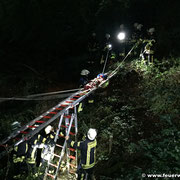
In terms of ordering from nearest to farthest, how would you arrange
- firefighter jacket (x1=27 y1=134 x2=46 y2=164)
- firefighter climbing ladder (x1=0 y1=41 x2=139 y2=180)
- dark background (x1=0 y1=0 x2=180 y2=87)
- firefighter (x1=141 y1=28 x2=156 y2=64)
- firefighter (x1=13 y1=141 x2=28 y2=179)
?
firefighter climbing ladder (x1=0 y1=41 x2=139 y2=180) → firefighter (x1=13 y1=141 x2=28 y2=179) → firefighter jacket (x1=27 y1=134 x2=46 y2=164) → firefighter (x1=141 y1=28 x2=156 y2=64) → dark background (x1=0 y1=0 x2=180 y2=87)

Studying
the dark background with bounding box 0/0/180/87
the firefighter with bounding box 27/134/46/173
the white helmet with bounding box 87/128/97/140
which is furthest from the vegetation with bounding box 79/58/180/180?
the dark background with bounding box 0/0/180/87

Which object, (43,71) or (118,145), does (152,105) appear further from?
(43,71)

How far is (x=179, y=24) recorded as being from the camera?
10.2m

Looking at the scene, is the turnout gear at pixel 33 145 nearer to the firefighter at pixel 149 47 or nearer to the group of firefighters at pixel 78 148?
the group of firefighters at pixel 78 148

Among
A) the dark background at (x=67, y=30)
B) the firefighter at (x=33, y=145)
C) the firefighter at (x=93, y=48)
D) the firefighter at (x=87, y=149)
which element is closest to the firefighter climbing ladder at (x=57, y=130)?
the firefighter at (x=33, y=145)

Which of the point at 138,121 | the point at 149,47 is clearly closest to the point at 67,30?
the point at 149,47

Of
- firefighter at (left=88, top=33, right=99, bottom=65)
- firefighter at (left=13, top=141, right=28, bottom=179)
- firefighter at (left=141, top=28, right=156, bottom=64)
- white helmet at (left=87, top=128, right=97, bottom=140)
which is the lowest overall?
firefighter at (left=13, top=141, right=28, bottom=179)

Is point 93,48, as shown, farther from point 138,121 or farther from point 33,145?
point 33,145

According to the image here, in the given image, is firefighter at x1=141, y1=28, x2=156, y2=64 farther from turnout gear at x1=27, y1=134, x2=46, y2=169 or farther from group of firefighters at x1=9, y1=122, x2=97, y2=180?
turnout gear at x1=27, y1=134, x2=46, y2=169

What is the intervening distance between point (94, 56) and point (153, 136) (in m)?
7.54

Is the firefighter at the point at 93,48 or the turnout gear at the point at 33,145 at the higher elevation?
the firefighter at the point at 93,48

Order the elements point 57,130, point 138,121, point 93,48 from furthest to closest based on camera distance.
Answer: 1. point 93,48
2. point 138,121
3. point 57,130

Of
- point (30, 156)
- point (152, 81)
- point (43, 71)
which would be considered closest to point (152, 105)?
point (152, 81)

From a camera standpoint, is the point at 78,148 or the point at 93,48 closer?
the point at 78,148
